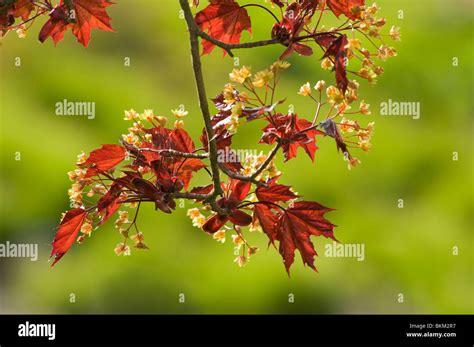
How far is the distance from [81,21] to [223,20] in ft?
1.01

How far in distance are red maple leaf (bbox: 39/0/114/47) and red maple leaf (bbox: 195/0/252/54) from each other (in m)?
0.21

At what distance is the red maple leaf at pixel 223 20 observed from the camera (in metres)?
1.24

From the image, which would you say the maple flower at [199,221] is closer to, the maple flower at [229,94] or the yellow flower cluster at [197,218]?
the yellow flower cluster at [197,218]

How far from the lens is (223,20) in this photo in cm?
126

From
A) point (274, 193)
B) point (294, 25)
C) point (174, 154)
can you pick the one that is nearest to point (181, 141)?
point (174, 154)

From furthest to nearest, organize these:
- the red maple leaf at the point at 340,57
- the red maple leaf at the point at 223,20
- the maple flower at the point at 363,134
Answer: the red maple leaf at the point at 223,20, the maple flower at the point at 363,134, the red maple leaf at the point at 340,57

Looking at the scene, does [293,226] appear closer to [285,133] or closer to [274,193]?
[274,193]

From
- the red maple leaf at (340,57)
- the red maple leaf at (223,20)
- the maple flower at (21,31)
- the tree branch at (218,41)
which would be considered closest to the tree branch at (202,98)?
the tree branch at (218,41)

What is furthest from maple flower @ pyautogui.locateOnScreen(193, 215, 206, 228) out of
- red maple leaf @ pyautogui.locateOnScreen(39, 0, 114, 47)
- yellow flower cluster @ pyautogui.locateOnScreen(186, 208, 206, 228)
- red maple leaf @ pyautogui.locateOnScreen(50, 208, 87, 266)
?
red maple leaf @ pyautogui.locateOnScreen(39, 0, 114, 47)

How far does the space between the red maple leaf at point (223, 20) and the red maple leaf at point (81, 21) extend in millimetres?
211

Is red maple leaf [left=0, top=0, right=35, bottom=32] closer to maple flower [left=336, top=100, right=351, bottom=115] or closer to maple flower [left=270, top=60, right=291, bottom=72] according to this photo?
maple flower [left=270, top=60, right=291, bottom=72]

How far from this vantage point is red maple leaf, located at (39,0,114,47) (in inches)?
49.6

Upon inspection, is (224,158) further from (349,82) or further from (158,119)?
(349,82)
